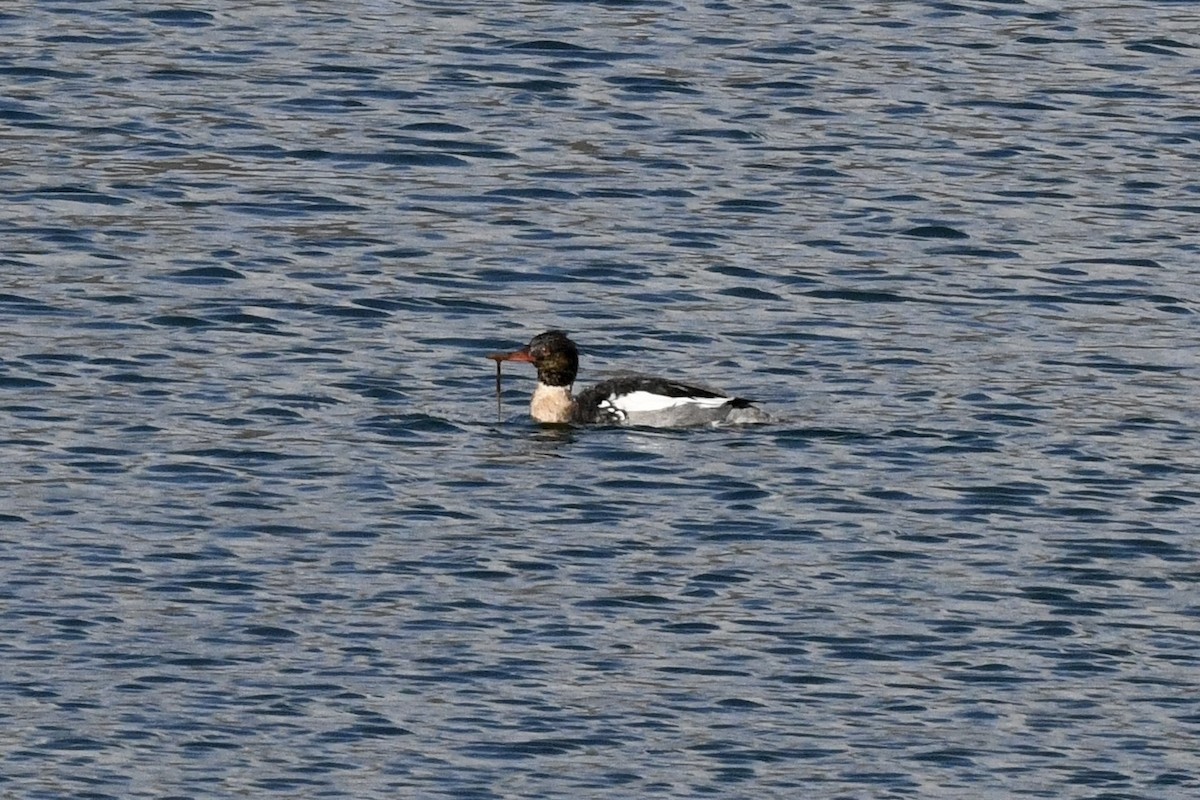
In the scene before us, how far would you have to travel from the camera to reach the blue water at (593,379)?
1398cm

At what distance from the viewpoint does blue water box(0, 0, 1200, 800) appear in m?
14.0

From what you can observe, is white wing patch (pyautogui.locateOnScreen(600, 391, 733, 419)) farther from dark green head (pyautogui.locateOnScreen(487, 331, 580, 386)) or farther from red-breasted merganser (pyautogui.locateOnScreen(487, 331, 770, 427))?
dark green head (pyautogui.locateOnScreen(487, 331, 580, 386))

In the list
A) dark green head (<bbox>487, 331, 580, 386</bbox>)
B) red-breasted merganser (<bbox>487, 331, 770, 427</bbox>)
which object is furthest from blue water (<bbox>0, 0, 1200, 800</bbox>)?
dark green head (<bbox>487, 331, 580, 386</bbox>)

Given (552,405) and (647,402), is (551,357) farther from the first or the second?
(647,402)

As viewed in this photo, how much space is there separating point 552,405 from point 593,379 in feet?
2.06

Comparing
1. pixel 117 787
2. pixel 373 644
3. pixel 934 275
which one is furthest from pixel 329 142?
pixel 117 787

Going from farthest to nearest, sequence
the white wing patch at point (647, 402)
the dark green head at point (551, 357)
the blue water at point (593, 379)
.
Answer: the dark green head at point (551, 357), the white wing patch at point (647, 402), the blue water at point (593, 379)

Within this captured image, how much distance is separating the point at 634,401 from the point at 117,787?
24.6ft

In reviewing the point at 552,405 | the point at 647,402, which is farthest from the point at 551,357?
the point at 647,402

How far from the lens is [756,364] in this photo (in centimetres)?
2119

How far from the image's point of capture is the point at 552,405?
2080cm

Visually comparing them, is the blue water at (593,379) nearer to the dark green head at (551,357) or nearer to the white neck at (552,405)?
the white neck at (552,405)

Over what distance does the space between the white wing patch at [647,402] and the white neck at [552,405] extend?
385 mm

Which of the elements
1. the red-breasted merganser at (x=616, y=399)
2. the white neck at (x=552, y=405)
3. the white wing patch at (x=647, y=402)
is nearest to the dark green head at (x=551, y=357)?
the red-breasted merganser at (x=616, y=399)
